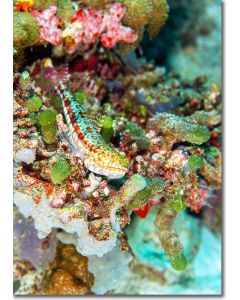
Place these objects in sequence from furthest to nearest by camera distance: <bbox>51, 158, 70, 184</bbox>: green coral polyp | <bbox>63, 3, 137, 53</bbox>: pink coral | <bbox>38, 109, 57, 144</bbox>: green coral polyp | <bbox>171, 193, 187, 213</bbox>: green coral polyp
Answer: <bbox>63, 3, 137, 53</bbox>: pink coral
<bbox>171, 193, 187, 213</bbox>: green coral polyp
<bbox>38, 109, 57, 144</bbox>: green coral polyp
<bbox>51, 158, 70, 184</bbox>: green coral polyp

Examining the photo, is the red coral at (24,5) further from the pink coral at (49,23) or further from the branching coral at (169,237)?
the branching coral at (169,237)

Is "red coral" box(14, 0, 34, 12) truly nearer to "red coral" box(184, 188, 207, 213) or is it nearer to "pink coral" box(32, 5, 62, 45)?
"pink coral" box(32, 5, 62, 45)

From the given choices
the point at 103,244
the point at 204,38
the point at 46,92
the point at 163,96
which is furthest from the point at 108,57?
the point at 204,38

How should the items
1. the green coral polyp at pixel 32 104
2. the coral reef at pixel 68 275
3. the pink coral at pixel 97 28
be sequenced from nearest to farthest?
the green coral polyp at pixel 32 104, the coral reef at pixel 68 275, the pink coral at pixel 97 28

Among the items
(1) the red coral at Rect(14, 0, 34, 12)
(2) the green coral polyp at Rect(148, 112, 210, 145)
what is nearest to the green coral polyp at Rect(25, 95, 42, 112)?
(1) the red coral at Rect(14, 0, 34, 12)

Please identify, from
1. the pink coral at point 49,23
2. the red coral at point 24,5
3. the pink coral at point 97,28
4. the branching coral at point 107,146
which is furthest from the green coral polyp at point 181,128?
the red coral at point 24,5

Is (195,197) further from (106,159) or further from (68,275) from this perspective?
(68,275)
